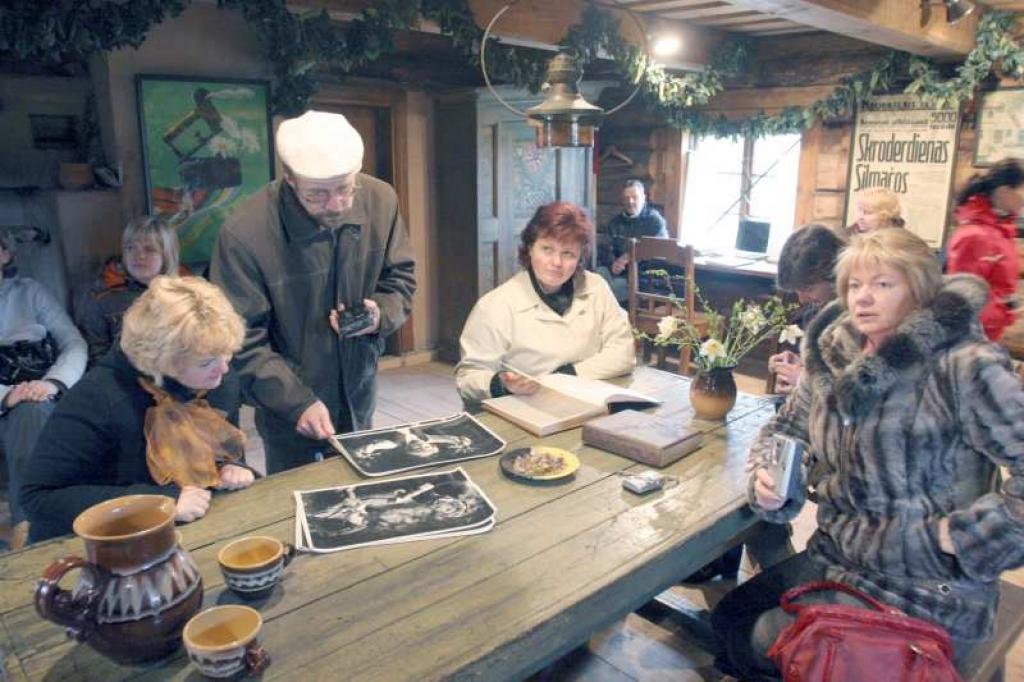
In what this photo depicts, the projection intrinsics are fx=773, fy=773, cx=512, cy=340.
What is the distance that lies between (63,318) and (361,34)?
1.79 m

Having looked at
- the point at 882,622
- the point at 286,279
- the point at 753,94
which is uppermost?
the point at 753,94

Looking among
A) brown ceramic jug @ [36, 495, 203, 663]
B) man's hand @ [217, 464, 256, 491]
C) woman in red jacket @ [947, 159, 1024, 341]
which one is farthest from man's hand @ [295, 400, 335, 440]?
woman in red jacket @ [947, 159, 1024, 341]

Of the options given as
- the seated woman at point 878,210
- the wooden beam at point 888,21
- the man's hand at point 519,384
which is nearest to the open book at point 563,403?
the man's hand at point 519,384

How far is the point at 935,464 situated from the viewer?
4.76 ft

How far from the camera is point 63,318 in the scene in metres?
3.01

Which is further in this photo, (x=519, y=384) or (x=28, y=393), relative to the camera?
(x=28, y=393)

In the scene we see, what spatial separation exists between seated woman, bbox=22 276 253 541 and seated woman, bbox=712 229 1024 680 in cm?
111

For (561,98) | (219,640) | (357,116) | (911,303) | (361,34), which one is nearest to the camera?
(219,640)

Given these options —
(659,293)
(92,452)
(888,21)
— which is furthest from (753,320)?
(659,293)

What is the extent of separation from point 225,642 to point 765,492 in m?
1.02

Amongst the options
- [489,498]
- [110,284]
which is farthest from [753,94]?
[489,498]

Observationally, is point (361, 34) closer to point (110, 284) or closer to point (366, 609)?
point (110, 284)

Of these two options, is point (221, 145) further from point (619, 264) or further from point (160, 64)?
point (619, 264)

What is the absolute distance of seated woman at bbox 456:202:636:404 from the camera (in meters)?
2.28
